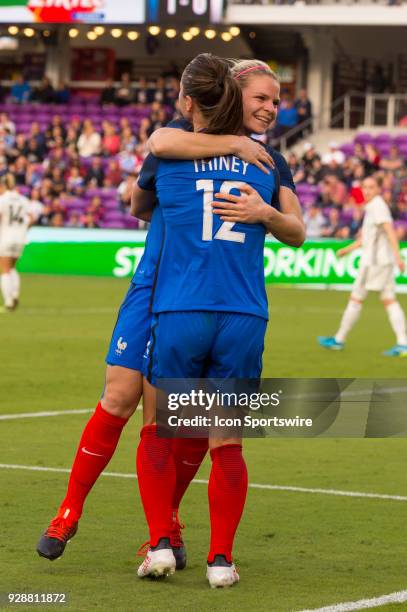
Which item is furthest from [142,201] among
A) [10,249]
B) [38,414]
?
[10,249]

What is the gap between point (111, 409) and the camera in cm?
636

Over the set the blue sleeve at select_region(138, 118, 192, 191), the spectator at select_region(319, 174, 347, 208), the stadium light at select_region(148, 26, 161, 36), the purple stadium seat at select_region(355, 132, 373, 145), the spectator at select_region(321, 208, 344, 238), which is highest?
the blue sleeve at select_region(138, 118, 192, 191)

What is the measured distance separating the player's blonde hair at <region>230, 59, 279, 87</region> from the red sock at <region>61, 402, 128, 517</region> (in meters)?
1.52

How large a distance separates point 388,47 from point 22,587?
40.6 metres

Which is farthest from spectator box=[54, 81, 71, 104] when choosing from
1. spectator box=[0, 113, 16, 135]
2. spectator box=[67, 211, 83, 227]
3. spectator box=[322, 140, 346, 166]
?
spectator box=[322, 140, 346, 166]

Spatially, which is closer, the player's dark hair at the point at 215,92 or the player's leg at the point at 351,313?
the player's dark hair at the point at 215,92

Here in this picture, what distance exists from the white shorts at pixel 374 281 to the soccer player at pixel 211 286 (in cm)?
1180

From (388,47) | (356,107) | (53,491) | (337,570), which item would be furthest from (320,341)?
(388,47)

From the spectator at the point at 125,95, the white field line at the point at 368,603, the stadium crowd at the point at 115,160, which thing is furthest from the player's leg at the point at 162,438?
the spectator at the point at 125,95

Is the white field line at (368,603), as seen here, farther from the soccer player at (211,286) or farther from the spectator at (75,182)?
the spectator at (75,182)

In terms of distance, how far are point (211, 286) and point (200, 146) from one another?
0.56m

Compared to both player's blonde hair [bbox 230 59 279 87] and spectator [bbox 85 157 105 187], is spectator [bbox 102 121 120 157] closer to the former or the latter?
spectator [bbox 85 157 105 187]

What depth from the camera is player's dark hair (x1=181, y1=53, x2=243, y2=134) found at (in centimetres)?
588

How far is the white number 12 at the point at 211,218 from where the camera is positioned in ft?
19.5
